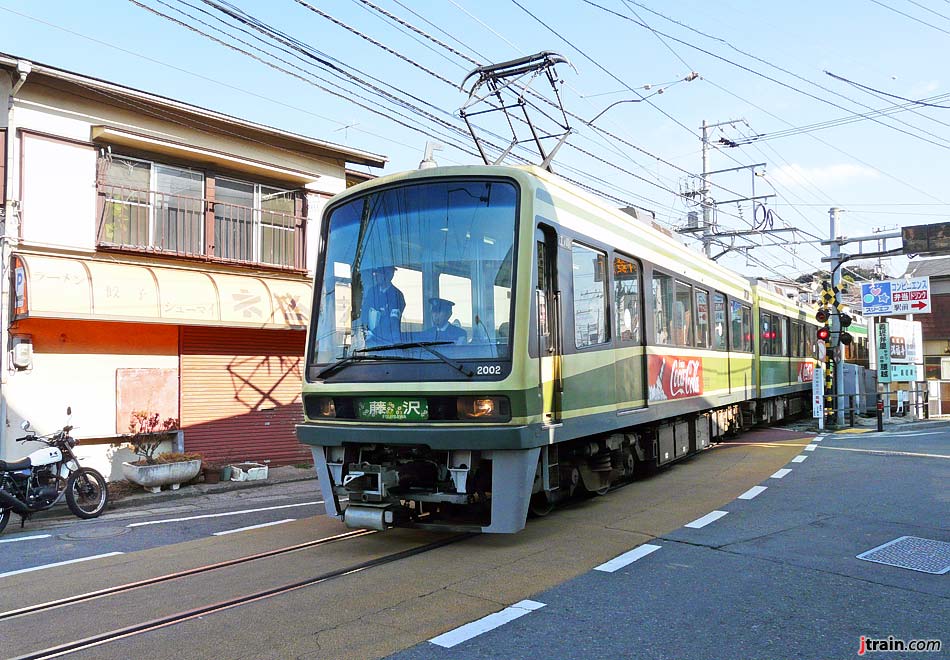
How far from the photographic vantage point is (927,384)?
79.0ft

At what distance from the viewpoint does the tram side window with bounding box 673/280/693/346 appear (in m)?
10.2

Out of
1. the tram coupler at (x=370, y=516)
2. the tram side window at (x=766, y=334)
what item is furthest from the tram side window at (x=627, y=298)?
the tram side window at (x=766, y=334)

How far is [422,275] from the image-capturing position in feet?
20.9

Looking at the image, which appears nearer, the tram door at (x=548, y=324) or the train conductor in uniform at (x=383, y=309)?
the tram door at (x=548, y=324)

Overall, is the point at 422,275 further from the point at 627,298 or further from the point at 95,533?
the point at 95,533

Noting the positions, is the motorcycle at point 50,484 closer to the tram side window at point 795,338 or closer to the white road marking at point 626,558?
the white road marking at point 626,558

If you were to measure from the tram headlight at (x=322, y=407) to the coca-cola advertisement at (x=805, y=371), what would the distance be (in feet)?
56.4

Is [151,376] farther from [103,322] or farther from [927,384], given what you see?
[927,384]

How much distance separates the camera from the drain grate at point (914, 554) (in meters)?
5.79

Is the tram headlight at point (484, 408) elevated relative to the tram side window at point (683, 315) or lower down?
lower down

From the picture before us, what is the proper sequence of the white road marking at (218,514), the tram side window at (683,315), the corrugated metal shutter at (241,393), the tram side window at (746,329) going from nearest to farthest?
the white road marking at (218,514), the tram side window at (683,315), the corrugated metal shutter at (241,393), the tram side window at (746,329)

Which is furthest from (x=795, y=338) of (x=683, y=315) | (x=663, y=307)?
(x=663, y=307)

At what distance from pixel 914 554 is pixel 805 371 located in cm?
1640

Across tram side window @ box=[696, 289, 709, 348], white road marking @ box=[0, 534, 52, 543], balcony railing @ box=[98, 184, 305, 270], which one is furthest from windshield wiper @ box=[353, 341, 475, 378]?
balcony railing @ box=[98, 184, 305, 270]
